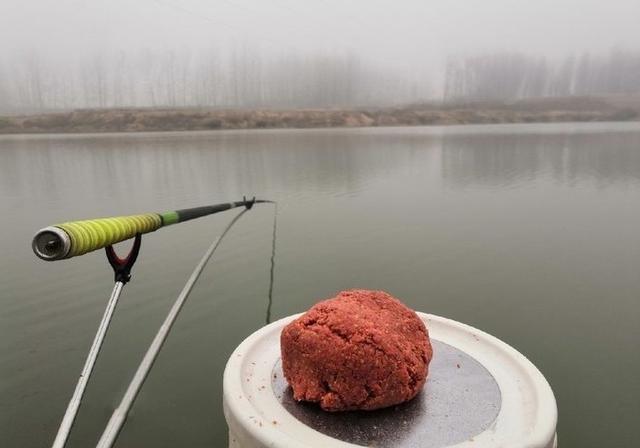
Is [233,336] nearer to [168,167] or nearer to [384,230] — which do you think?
[384,230]

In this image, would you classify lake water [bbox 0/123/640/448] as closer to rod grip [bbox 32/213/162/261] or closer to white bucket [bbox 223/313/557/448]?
white bucket [bbox 223/313/557/448]

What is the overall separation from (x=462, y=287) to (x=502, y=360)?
11.3 feet

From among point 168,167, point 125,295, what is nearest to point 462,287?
point 125,295

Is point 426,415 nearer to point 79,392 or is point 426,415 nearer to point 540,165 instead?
point 79,392

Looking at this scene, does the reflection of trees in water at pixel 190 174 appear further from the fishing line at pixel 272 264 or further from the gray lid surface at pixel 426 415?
the gray lid surface at pixel 426 415

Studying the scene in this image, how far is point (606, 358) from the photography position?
13.9 feet

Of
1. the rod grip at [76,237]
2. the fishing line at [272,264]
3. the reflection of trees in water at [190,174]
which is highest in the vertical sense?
the rod grip at [76,237]

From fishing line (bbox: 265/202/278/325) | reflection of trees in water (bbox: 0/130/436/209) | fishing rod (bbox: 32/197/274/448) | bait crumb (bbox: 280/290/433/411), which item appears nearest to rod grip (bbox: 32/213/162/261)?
fishing rod (bbox: 32/197/274/448)

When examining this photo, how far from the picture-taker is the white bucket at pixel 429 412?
2.06 meters

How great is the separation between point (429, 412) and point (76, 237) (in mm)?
1682

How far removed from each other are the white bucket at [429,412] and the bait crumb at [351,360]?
82 millimetres

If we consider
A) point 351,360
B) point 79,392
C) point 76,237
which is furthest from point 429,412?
point 76,237

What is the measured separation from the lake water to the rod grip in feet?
6.00

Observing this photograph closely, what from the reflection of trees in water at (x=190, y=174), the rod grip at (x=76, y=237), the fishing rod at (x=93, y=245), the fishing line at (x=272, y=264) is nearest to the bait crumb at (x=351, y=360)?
the fishing rod at (x=93, y=245)
